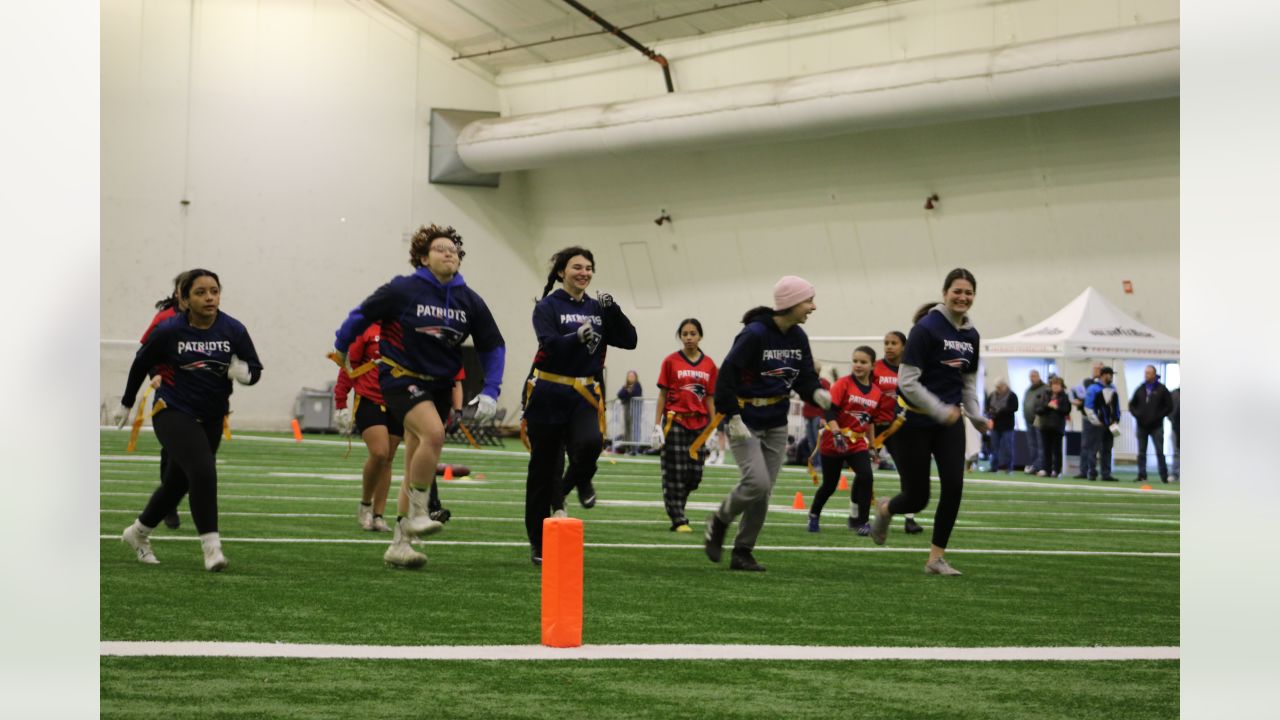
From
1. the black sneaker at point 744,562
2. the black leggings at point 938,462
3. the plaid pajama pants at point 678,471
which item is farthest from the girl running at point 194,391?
the plaid pajama pants at point 678,471

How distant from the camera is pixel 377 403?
39.8 ft

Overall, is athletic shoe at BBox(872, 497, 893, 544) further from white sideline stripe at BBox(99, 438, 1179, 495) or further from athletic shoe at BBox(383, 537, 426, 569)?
white sideline stripe at BBox(99, 438, 1179, 495)

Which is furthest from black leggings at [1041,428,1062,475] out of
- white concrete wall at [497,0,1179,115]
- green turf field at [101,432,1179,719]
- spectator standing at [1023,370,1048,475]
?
green turf field at [101,432,1179,719]

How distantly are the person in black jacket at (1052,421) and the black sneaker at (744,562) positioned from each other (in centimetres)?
1817

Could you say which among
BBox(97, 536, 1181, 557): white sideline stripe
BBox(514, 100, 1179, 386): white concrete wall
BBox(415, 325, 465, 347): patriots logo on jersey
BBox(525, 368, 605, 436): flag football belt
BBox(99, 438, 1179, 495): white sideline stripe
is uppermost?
BBox(514, 100, 1179, 386): white concrete wall

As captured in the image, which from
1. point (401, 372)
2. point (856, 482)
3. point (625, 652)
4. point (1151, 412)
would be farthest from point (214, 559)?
point (1151, 412)

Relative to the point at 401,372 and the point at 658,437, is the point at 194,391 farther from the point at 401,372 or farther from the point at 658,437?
the point at 658,437

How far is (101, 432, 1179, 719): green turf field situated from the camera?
18.1 ft

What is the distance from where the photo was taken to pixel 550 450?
10.6m

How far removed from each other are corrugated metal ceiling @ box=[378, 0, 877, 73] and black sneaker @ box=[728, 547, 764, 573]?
26.0m

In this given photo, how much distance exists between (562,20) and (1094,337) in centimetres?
1676

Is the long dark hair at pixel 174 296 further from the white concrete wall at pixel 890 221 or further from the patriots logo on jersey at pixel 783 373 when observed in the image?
the white concrete wall at pixel 890 221

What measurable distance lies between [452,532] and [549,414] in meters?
2.83
